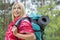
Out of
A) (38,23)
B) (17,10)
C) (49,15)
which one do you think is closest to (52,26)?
(49,15)

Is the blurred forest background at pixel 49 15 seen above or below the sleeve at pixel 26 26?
below

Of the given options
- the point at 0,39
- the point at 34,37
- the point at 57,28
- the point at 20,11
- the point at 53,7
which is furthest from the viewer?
the point at 53,7

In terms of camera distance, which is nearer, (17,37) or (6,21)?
(17,37)

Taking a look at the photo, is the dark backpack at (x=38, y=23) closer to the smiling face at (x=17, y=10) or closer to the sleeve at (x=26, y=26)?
the sleeve at (x=26, y=26)

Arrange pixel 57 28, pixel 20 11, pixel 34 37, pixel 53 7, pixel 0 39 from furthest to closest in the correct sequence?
pixel 53 7, pixel 57 28, pixel 0 39, pixel 20 11, pixel 34 37

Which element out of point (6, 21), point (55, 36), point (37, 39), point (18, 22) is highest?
point (18, 22)

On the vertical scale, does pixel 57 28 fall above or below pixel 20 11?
below

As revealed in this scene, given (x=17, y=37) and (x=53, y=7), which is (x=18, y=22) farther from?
(x=53, y=7)

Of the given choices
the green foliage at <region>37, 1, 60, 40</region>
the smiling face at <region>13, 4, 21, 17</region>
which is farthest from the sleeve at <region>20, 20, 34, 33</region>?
the green foliage at <region>37, 1, 60, 40</region>

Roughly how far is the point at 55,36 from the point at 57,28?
35 centimetres

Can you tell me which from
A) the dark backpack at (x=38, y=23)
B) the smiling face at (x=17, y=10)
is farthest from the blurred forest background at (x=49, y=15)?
the dark backpack at (x=38, y=23)

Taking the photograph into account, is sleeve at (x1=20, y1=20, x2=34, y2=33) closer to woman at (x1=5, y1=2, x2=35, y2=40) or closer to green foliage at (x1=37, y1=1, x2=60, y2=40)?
woman at (x1=5, y1=2, x2=35, y2=40)

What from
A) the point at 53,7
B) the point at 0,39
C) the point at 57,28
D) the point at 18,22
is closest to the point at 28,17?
the point at 18,22

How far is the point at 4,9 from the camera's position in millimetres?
7270
